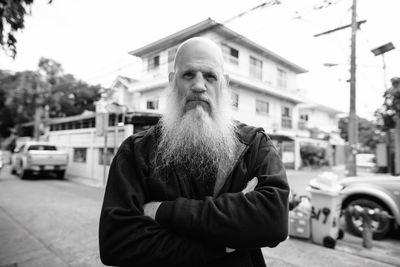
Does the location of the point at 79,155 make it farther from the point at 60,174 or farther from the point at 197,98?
the point at 197,98

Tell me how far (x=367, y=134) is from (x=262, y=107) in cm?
757

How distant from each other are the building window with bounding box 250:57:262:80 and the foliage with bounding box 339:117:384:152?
7201 millimetres

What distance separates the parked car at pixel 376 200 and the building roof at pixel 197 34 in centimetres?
606

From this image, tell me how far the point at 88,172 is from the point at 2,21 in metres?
11.3

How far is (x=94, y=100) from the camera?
2238 centimetres

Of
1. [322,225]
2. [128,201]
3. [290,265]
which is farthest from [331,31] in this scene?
[128,201]

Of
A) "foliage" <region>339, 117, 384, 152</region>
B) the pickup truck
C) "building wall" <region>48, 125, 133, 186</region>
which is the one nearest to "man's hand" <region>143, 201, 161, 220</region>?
"building wall" <region>48, 125, 133, 186</region>

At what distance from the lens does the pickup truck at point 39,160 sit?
1172cm

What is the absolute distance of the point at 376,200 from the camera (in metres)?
4.72

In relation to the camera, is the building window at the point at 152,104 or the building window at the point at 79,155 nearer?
Result: the building window at the point at 79,155

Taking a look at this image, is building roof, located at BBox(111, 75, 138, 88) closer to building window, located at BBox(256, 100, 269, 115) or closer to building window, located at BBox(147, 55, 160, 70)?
building window, located at BBox(147, 55, 160, 70)

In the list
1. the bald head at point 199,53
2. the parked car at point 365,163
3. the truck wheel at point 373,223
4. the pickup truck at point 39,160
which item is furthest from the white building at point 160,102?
the bald head at point 199,53

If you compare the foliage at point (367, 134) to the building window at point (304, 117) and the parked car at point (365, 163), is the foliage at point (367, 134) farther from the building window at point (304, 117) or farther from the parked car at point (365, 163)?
the building window at point (304, 117)

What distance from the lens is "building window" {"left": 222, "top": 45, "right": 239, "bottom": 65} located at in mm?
14406
